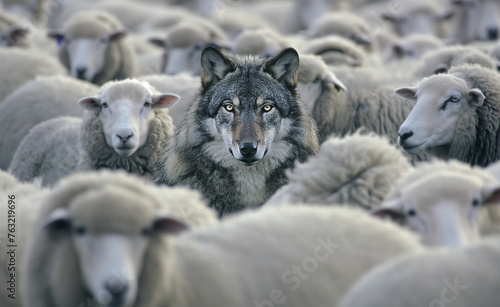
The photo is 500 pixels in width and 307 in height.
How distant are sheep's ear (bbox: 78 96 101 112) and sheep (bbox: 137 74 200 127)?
3.73 ft

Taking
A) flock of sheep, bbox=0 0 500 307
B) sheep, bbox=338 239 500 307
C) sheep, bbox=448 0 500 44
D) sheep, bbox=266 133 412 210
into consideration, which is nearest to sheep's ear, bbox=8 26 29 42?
flock of sheep, bbox=0 0 500 307

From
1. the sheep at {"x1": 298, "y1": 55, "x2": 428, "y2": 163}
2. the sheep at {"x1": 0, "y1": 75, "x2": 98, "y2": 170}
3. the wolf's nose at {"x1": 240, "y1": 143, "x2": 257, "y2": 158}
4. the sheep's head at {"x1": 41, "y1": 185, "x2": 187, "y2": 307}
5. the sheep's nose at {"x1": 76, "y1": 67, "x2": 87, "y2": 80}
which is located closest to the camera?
the sheep's head at {"x1": 41, "y1": 185, "x2": 187, "y2": 307}

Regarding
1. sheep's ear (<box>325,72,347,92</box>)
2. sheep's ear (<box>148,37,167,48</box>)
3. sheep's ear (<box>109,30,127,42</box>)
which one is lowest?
sheep's ear (<box>148,37,167,48</box>)

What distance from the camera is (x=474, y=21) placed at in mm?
12523

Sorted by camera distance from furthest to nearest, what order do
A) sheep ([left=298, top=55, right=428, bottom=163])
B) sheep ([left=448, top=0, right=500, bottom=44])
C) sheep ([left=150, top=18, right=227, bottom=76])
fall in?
sheep ([left=448, top=0, right=500, bottom=44]) → sheep ([left=150, top=18, right=227, bottom=76]) → sheep ([left=298, top=55, right=428, bottom=163])

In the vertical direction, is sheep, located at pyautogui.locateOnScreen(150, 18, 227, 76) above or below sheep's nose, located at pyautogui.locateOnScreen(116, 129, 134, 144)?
below

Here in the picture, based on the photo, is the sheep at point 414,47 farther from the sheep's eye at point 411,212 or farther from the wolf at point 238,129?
the sheep's eye at point 411,212

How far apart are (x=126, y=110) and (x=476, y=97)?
2.42 metres

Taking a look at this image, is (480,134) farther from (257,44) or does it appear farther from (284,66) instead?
(257,44)

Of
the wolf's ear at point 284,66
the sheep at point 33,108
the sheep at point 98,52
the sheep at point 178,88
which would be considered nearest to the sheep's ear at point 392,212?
the wolf's ear at point 284,66

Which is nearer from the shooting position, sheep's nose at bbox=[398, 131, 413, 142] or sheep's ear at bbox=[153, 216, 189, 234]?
sheep's ear at bbox=[153, 216, 189, 234]

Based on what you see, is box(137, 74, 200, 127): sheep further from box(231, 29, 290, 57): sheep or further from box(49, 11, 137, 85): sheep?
box(49, 11, 137, 85): sheep

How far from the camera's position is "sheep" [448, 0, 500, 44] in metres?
12.2

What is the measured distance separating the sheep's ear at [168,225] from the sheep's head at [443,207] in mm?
1036
